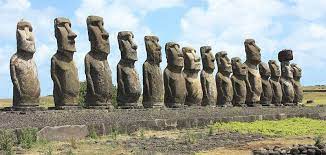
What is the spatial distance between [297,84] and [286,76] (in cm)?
99

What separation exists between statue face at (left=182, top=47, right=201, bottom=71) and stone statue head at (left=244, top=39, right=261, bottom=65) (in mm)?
Result: 4616

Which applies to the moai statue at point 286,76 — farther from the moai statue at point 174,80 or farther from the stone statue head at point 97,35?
the stone statue head at point 97,35

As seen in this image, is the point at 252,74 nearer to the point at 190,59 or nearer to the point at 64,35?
the point at 190,59

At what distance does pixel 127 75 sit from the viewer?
1706cm

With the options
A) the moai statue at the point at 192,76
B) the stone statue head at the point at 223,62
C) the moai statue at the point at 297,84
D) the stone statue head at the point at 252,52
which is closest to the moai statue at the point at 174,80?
the moai statue at the point at 192,76

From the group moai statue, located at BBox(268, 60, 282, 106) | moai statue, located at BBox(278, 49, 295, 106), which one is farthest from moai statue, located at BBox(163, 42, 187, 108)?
moai statue, located at BBox(278, 49, 295, 106)

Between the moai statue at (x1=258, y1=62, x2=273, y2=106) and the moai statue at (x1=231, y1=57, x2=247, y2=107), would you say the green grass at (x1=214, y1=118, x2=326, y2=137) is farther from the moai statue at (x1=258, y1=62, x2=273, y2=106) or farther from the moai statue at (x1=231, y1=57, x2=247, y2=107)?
the moai statue at (x1=258, y1=62, x2=273, y2=106)

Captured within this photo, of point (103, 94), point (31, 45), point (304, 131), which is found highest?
point (31, 45)

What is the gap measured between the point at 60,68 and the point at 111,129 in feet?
9.71

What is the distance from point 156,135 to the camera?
1320cm

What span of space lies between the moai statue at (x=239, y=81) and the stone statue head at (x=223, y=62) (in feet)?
2.02

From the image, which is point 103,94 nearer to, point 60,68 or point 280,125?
point 60,68

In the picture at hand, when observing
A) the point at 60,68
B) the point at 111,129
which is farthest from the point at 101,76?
the point at 111,129

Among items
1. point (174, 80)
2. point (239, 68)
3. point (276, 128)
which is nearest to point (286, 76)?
point (239, 68)
